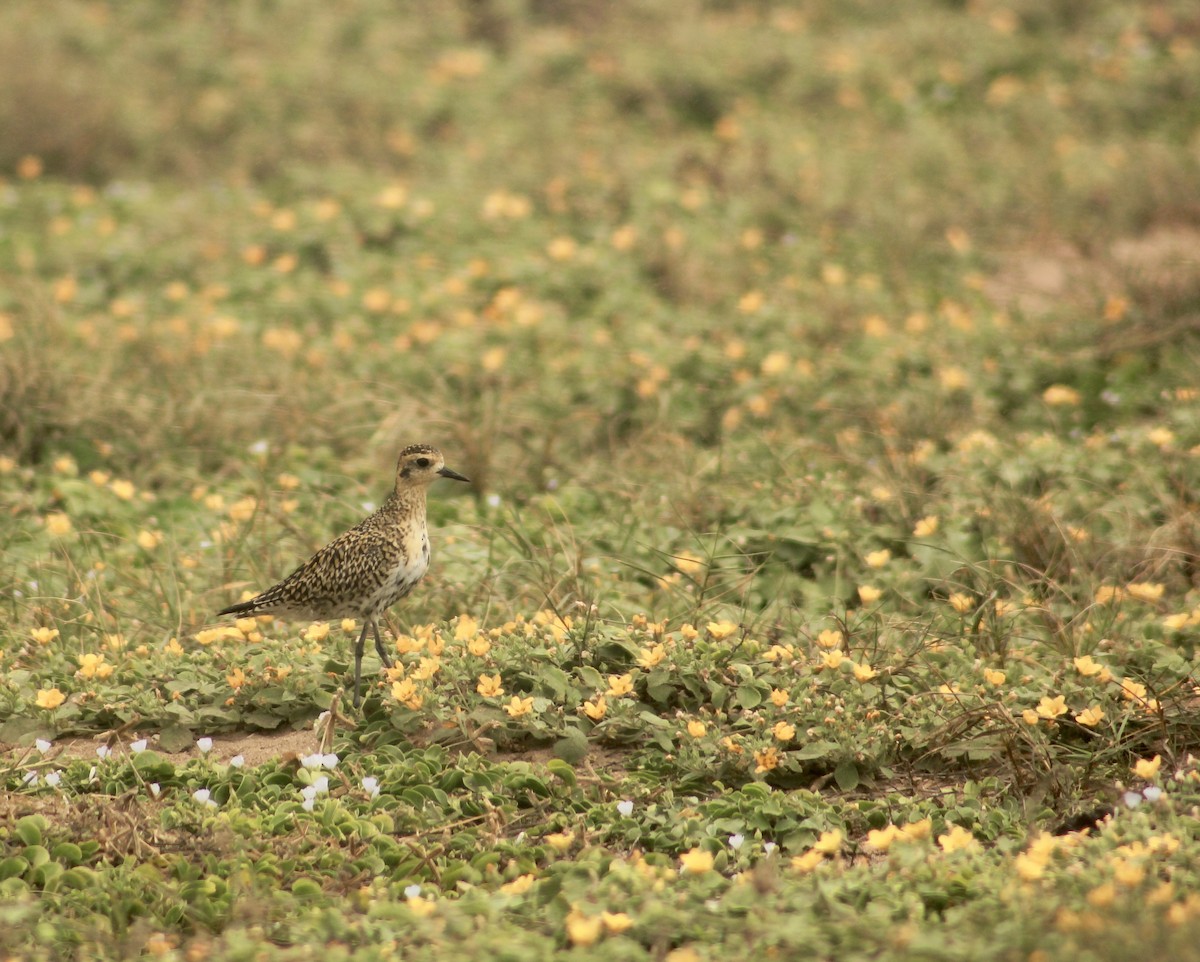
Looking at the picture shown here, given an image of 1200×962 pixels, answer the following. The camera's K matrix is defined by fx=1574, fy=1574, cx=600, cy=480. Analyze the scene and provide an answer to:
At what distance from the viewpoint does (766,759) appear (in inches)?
174

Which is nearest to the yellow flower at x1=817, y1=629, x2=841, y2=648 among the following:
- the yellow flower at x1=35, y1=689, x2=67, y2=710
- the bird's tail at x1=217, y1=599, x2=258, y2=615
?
the bird's tail at x1=217, y1=599, x2=258, y2=615

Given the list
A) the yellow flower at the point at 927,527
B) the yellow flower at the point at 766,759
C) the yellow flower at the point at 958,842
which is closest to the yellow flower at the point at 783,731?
the yellow flower at the point at 766,759

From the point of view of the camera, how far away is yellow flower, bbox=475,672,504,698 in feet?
15.1

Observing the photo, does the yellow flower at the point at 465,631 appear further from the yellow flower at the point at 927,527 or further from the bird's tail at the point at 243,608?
the yellow flower at the point at 927,527

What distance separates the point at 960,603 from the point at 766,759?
43.2 inches

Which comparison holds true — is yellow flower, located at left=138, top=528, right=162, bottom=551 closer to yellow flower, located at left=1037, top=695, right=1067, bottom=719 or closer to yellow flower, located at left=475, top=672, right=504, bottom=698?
yellow flower, located at left=475, top=672, right=504, bottom=698

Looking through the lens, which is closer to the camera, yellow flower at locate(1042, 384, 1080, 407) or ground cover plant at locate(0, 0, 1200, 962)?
ground cover plant at locate(0, 0, 1200, 962)

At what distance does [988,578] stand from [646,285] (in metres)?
4.09

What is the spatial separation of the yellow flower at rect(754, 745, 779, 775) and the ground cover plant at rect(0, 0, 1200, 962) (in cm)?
1

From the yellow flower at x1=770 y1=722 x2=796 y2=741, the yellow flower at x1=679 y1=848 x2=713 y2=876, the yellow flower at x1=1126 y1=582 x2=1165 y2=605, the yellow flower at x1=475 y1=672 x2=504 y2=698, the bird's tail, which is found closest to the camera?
the yellow flower at x1=679 y1=848 x2=713 y2=876

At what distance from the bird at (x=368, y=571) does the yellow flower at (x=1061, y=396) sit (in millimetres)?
3654

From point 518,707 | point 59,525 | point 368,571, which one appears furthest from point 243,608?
point 59,525

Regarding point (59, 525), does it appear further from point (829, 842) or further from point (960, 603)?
point (829, 842)

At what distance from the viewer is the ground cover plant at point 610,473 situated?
3951 millimetres
